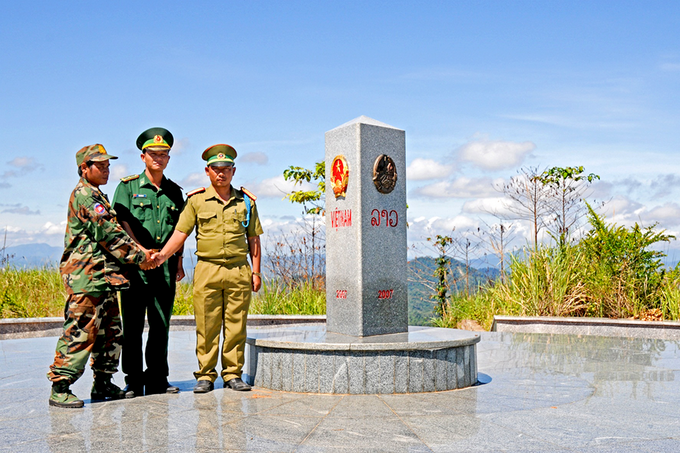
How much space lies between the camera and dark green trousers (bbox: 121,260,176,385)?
5652mm

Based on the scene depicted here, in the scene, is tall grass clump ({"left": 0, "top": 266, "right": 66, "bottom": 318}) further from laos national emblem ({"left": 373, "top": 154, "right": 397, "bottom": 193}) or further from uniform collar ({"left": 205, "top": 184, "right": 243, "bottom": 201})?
laos national emblem ({"left": 373, "top": 154, "right": 397, "bottom": 193})

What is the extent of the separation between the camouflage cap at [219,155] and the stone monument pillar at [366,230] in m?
1.34

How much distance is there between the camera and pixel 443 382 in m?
5.99

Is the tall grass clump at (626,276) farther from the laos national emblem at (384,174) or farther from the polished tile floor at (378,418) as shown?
the laos national emblem at (384,174)

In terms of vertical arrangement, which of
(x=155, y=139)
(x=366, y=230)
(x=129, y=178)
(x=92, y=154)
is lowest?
(x=366, y=230)

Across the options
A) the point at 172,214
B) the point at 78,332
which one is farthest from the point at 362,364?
the point at 78,332

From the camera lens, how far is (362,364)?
5.77 meters

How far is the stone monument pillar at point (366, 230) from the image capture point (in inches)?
263

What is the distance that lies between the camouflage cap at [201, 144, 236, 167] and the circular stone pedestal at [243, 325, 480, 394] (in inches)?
68.7

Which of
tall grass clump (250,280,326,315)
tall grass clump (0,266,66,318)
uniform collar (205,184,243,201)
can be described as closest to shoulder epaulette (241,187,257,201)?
uniform collar (205,184,243,201)

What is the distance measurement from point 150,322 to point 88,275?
2.51 feet

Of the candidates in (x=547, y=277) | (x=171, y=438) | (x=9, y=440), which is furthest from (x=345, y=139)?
(x=547, y=277)

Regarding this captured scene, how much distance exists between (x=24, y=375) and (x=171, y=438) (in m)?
3.43

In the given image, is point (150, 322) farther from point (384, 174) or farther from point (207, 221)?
point (384, 174)
